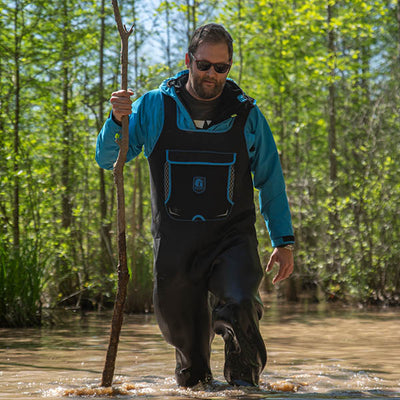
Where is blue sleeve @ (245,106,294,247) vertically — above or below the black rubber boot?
above

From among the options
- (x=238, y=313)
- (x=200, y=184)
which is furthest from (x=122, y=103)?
(x=238, y=313)

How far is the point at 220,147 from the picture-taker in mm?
3758

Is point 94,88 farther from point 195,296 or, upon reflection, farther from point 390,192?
point 195,296

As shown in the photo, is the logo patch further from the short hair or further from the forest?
the forest

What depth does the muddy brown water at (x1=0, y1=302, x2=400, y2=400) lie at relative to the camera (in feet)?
13.1

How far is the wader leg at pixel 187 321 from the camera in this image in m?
3.80

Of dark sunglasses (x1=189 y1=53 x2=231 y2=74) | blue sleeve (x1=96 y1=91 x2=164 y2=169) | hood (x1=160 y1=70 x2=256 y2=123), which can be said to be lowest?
blue sleeve (x1=96 y1=91 x2=164 y2=169)

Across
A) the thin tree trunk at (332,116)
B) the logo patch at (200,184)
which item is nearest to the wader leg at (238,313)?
the logo patch at (200,184)

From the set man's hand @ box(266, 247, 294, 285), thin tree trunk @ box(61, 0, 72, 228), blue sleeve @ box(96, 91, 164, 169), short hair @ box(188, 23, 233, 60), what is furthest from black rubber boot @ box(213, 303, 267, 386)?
thin tree trunk @ box(61, 0, 72, 228)

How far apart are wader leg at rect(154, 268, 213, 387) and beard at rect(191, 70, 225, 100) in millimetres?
999

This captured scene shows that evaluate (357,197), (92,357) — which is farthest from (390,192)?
(92,357)

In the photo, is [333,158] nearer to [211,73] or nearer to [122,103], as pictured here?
[211,73]

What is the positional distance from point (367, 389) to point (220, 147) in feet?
5.83

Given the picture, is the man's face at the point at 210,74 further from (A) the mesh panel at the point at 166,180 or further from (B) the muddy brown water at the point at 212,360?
(B) the muddy brown water at the point at 212,360
